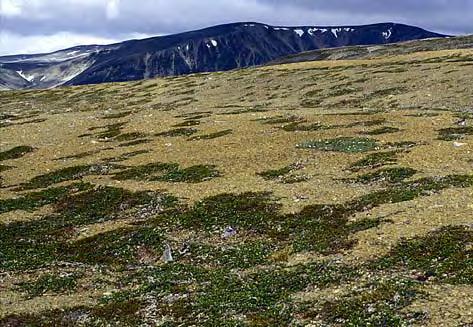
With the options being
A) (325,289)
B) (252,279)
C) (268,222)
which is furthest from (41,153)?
(325,289)

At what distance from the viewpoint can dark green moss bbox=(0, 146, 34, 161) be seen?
5731cm

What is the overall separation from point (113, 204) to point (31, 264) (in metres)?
9.19

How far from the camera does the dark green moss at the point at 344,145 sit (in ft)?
146

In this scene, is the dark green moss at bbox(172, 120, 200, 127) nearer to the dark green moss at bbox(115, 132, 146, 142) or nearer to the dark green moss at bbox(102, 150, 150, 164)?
the dark green moss at bbox(115, 132, 146, 142)

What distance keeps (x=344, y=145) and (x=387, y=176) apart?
9.94 m

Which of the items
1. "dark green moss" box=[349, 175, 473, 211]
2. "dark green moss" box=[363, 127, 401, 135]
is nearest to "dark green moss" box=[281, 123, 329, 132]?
"dark green moss" box=[363, 127, 401, 135]

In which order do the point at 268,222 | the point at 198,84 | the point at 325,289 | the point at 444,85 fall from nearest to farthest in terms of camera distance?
the point at 325,289 → the point at 268,222 → the point at 444,85 → the point at 198,84

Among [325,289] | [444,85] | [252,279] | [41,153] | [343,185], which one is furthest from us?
[444,85]

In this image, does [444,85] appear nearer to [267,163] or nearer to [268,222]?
[267,163]

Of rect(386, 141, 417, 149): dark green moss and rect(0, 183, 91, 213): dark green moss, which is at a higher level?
rect(386, 141, 417, 149): dark green moss

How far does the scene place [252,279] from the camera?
24.5m

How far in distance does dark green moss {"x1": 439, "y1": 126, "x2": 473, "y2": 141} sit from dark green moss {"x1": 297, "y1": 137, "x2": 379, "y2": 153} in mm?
5349

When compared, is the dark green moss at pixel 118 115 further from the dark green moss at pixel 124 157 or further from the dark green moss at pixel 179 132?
the dark green moss at pixel 124 157

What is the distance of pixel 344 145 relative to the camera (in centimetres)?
4584
